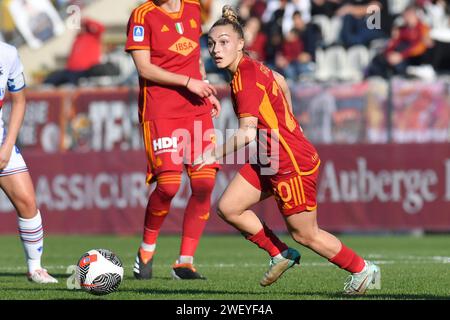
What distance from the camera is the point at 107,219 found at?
57.8ft

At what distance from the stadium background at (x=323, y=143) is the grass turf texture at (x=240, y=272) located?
78 centimetres

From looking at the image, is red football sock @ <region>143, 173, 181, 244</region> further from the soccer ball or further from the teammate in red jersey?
the soccer ball

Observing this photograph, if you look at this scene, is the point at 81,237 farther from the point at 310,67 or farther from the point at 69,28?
the point at 69,28

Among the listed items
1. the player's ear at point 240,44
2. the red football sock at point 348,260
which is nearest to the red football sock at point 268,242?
the red football sock at point 348,260

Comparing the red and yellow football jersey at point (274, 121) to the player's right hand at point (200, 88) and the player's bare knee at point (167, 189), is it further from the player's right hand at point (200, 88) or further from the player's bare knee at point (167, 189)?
the player's bare knee at point (167, 189)

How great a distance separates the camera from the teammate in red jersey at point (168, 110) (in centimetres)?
965

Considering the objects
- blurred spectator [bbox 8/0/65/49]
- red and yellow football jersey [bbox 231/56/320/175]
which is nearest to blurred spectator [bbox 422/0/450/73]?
blurred spectator [bbox 8/0/65/49]

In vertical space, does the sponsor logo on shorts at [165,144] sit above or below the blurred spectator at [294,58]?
above

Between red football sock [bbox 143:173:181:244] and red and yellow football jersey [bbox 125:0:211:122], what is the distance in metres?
0.55

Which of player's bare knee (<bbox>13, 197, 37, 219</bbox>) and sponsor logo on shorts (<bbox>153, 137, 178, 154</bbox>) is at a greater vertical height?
sponsor logo on shorts (<bbox>153, 137, 178, 154</bbox>)

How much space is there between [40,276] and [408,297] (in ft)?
10.5

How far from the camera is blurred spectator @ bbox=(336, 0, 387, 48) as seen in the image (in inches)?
763

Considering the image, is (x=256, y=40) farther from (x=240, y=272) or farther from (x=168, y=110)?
(x=168, y=110)
